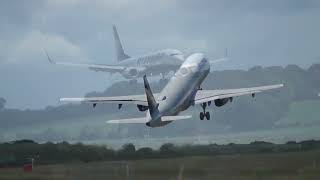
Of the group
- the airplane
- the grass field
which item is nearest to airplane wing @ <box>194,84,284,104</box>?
the airplane

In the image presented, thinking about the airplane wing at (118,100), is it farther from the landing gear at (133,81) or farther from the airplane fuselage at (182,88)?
the landing gear at (133,81)

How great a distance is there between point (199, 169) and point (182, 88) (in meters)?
37.9

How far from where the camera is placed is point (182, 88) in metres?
95.2

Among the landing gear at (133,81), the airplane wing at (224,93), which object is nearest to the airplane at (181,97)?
the airplane wing at (224,93)

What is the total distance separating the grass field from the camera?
52.2 m

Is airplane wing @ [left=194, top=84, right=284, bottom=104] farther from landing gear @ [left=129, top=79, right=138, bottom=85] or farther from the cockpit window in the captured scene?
landing gear @ [left=129, top=79, right=138, bottom=85]

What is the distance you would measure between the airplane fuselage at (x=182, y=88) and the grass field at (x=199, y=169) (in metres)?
17.6

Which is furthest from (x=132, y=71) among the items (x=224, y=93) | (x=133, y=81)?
(x=224, y=93)

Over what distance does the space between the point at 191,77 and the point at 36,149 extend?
28.5 metres

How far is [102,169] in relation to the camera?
60.2 meters

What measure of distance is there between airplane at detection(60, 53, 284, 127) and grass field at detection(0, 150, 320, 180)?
46.6ft

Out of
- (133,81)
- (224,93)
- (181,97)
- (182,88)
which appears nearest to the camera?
(224,93)

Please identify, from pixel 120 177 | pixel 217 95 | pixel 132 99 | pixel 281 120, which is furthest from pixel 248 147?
pixel 120 177

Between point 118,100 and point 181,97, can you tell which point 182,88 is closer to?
point 181,97
